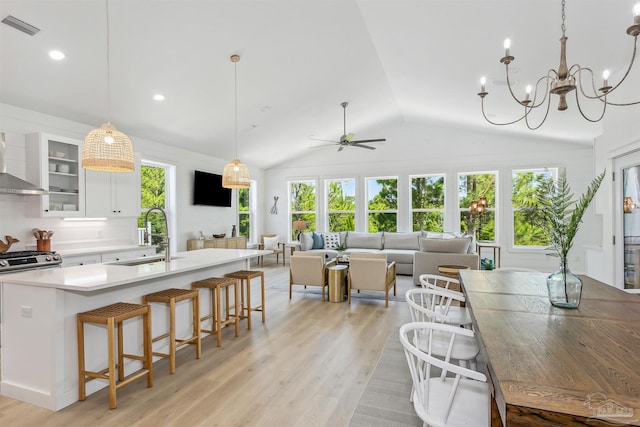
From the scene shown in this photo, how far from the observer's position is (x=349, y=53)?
15.1 feet

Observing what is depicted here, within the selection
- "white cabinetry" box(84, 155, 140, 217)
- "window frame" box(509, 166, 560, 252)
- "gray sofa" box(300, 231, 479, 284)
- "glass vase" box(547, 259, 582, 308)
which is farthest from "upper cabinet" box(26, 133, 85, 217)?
"window frame" box(509, 166, 560, 252)

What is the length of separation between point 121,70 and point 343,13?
8.59 ft

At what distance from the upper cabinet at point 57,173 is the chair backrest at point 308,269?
3.01m

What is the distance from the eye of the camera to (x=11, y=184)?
3.44 metres

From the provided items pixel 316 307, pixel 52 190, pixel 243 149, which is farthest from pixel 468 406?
pixel 243 149

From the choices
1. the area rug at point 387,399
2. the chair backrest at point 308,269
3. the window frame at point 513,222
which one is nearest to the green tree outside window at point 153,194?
the chair backrest at point 308,269

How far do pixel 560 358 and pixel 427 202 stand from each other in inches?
288

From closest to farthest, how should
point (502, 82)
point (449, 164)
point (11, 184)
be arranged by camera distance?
1. point (11, 184)
2. point (502, 82)
3. point (449, 164)

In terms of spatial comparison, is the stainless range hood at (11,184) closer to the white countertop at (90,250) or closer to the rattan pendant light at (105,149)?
the white countertop at (90,250)

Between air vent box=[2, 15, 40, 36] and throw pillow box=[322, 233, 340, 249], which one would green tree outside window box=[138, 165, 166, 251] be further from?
throw pillow box=[322, 233, 340, 249]

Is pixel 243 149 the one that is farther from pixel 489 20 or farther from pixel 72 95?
pixel 489 20

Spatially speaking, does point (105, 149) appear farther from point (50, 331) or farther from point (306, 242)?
point (306, 242)

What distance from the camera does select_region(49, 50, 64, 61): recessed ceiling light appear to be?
10.7 ft

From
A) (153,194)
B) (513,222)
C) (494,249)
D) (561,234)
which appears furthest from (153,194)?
(513,222)
